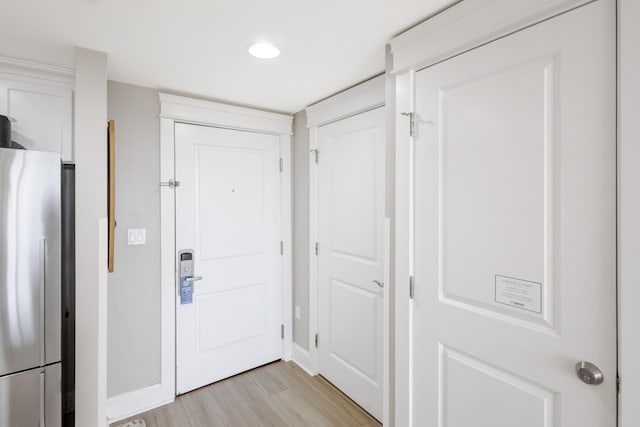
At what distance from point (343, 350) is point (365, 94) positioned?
73.7 inches

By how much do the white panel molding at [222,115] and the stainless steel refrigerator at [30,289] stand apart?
0.90m

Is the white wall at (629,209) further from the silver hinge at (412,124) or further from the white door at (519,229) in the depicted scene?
the silver hinge at (412,124)

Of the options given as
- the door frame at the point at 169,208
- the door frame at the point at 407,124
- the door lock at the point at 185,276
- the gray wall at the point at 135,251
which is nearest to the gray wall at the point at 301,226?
the door frame at the point at 169,208

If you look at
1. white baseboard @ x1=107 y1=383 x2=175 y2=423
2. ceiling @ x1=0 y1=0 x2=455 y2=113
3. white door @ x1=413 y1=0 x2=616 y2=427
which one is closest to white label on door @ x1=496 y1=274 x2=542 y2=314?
white door @ x1=413 y1=0 x2=616 y2=427

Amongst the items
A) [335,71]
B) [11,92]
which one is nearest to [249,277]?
[335,71]

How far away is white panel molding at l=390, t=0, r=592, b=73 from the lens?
1.05m

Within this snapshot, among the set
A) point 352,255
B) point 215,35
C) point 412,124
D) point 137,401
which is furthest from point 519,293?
point 137,401

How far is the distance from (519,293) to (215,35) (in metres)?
1.73

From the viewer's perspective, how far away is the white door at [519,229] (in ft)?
3.11

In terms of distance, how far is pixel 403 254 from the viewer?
4.94ft

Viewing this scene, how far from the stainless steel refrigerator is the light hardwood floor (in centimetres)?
82

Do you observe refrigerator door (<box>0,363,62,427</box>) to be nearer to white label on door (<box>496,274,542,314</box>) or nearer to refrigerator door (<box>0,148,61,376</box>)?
refrigerator door (<box>0,148,61,376</box>)

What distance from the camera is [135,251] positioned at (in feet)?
7.10

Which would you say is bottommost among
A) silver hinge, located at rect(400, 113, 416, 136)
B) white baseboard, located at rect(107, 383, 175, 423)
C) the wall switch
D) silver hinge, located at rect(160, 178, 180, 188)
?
white baseboard, located at rect(107, 383, 175, 423)
